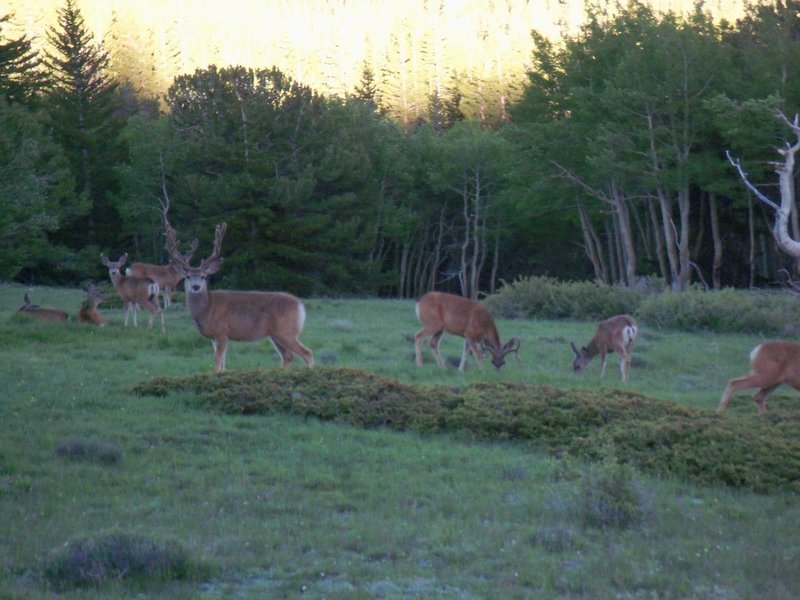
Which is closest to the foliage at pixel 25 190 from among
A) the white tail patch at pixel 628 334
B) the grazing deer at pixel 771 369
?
the white tail patch at pixel 628 334

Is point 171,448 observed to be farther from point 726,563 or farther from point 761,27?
point 761,27

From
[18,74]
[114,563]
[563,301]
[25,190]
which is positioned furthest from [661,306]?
[18,74]

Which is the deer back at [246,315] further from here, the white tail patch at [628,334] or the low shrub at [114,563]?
the low shrub at [114,563]

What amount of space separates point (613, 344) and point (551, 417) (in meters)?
6.47

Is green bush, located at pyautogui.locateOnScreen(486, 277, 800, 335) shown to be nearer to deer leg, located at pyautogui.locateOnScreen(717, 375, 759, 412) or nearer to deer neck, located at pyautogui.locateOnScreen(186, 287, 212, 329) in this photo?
deer leg, located at pyautogui.locateOnScreen(717, 375, 759, 412)

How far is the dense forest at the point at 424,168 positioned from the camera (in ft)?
123

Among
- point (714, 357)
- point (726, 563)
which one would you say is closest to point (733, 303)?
point (714, 357)

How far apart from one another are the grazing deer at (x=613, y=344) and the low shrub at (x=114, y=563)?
450 inches

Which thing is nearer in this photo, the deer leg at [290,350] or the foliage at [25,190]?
the deer leg at [290,350]

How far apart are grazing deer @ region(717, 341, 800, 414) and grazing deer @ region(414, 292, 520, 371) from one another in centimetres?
534

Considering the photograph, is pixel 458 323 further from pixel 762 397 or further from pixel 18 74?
pixel 18 74

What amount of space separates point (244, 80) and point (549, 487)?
38.2m

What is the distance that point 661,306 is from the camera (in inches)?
1043

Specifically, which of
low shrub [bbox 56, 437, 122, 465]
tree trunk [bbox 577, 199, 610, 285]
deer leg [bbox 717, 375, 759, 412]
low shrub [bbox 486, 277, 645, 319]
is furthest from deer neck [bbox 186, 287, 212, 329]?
tree trunk [bbox 577, 199, 610, 285]
